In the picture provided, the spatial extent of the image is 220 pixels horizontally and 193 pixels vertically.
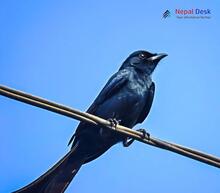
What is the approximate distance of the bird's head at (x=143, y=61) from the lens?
4602mm

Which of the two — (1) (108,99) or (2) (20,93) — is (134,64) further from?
(2) (20,93)

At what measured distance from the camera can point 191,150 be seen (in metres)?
2.76

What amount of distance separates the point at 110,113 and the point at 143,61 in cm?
61

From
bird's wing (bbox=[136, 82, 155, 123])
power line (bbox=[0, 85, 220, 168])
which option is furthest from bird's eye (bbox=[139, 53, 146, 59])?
power line (bbox=[0, 85, 220, 168])

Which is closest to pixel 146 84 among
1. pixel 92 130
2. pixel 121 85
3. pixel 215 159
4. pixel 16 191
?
pixel 121 85

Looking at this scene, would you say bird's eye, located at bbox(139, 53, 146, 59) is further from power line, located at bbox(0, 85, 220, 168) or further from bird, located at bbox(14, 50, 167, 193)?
power line, located at bbox(0, 85, 220, 168)

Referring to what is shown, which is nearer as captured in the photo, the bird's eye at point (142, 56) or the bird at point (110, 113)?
the bird at point (110, 113)

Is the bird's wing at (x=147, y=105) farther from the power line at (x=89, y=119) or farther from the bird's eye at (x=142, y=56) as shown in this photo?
the power line at (x=89, y=119)

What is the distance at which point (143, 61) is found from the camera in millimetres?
4664

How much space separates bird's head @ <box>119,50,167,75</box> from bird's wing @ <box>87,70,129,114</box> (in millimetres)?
182

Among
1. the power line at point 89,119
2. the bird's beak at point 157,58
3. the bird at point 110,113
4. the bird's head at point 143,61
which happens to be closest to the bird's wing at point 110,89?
the bird at point 110,113

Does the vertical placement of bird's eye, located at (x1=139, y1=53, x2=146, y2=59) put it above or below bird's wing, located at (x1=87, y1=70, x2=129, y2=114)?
above

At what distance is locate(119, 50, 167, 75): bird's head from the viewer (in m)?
4.60

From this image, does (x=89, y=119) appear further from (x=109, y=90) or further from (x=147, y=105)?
(x=147, y=105)
